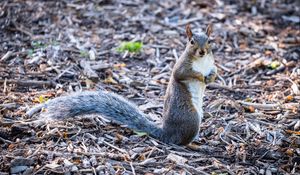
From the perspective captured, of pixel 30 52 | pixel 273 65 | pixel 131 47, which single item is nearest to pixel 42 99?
pixel 30 52

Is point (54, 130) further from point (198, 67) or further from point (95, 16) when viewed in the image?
point (95, 16)

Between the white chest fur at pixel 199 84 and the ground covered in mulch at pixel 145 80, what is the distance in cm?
37

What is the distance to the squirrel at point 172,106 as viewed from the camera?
4.16 m

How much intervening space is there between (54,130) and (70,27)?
2.57 m

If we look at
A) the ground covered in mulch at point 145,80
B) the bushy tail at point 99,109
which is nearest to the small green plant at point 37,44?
the ground covered in mulch at point 145,80

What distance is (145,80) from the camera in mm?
5484

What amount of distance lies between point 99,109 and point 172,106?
0.57 m

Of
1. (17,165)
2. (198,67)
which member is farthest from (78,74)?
(17,165)

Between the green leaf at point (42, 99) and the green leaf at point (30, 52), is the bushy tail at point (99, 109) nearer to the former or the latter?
the green leaf at point (42, 99)

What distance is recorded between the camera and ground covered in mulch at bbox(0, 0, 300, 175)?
394 cm

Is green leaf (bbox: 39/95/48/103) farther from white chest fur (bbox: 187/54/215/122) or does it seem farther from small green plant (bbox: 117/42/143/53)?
small green plant (bbox: 117/42/143/53)

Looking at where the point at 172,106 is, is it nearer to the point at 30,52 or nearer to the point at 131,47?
the point at 131,47

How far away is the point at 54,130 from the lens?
162 inches

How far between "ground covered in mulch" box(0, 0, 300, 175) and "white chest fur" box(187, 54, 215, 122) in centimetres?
37
